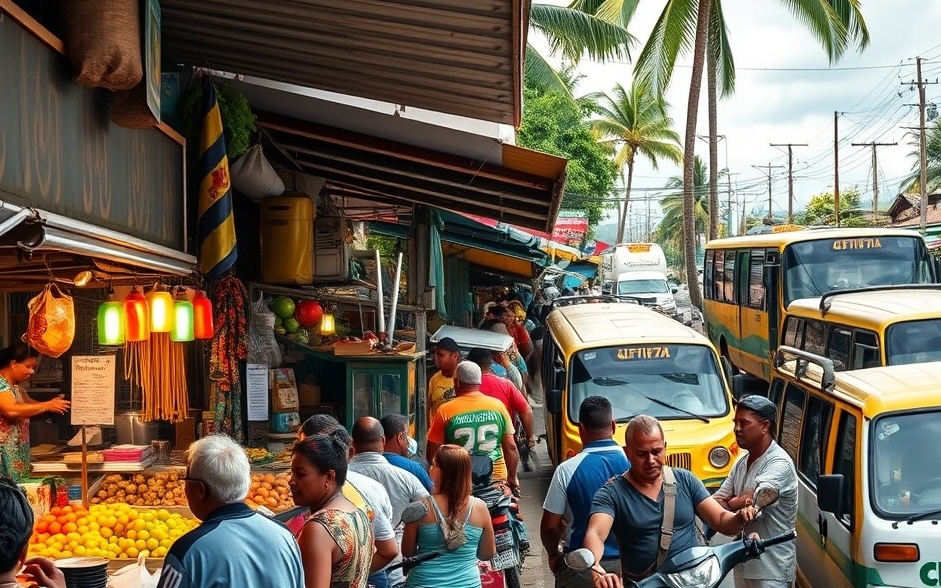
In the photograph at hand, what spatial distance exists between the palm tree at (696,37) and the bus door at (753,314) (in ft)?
30.7

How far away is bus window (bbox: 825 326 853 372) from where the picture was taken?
10359mm

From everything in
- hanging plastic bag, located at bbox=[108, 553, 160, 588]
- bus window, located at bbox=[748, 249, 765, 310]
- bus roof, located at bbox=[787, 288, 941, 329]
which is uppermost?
bus window, located at bbox=[748, 249, 765, 310]

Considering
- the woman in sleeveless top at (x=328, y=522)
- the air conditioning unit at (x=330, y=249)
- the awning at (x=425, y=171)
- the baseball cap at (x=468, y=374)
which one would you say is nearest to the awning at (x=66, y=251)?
the woman in sleeveless top at (x=328, y=522)

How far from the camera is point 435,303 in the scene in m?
12.7

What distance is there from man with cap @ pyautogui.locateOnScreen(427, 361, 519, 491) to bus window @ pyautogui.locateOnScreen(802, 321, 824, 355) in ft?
15.5

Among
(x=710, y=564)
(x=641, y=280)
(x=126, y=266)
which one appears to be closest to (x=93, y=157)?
(x=126, y=266)

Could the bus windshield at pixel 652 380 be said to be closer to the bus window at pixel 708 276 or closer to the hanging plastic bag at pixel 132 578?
the hanging plastic bag at pixel 132 578

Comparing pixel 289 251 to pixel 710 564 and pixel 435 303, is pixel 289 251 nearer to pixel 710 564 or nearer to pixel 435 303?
pixel 435 303

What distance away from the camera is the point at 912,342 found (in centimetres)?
948

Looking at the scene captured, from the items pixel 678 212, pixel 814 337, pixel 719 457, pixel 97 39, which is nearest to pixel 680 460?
pixel 719 457

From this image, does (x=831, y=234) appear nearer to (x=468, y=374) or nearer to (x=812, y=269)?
(x=812, y=269)

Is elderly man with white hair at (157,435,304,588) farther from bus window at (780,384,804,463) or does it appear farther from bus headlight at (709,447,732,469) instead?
bus headlight at (709,447,732,469)

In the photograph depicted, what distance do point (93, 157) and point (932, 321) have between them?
7569 mm

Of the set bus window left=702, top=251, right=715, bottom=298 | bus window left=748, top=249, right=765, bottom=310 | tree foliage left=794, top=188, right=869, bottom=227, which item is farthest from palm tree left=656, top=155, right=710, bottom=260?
bus window left=748, top=249, right=765, bottom=310
